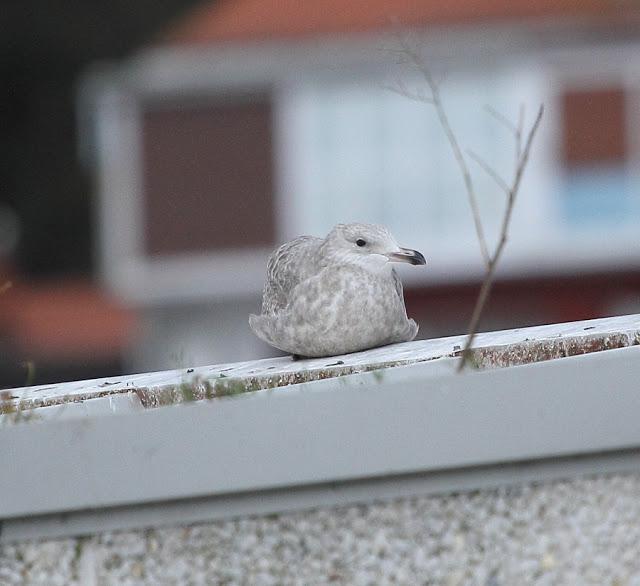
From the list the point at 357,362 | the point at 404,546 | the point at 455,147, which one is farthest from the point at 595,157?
the point at 404,546

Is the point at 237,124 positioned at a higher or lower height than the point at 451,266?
higher

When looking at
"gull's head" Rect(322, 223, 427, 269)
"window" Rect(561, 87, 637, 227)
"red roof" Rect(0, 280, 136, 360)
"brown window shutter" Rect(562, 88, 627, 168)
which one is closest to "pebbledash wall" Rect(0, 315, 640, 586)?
"gull's head" Rect(322, 223, 427, 269)

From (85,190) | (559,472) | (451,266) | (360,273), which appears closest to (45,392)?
(360,273)

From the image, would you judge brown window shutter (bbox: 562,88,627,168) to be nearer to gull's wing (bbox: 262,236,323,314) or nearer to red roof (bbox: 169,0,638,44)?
red roof (bbox: 169,0,638,44)

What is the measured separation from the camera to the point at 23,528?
6.79ft

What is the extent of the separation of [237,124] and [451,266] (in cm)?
352

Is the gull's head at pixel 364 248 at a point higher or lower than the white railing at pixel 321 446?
higher

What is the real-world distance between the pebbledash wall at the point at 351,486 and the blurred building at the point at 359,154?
51.0 ft

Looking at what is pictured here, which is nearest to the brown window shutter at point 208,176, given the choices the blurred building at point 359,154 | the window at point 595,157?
the blurred building at point 359,154

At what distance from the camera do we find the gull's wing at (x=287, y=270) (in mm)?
3188

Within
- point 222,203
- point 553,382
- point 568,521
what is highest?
point 222,203

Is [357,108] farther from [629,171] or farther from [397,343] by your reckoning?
[397,343]

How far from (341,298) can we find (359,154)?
16.0m

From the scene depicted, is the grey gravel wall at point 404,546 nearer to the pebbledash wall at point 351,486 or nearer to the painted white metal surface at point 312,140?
the pebbledash wall at point 351,486
